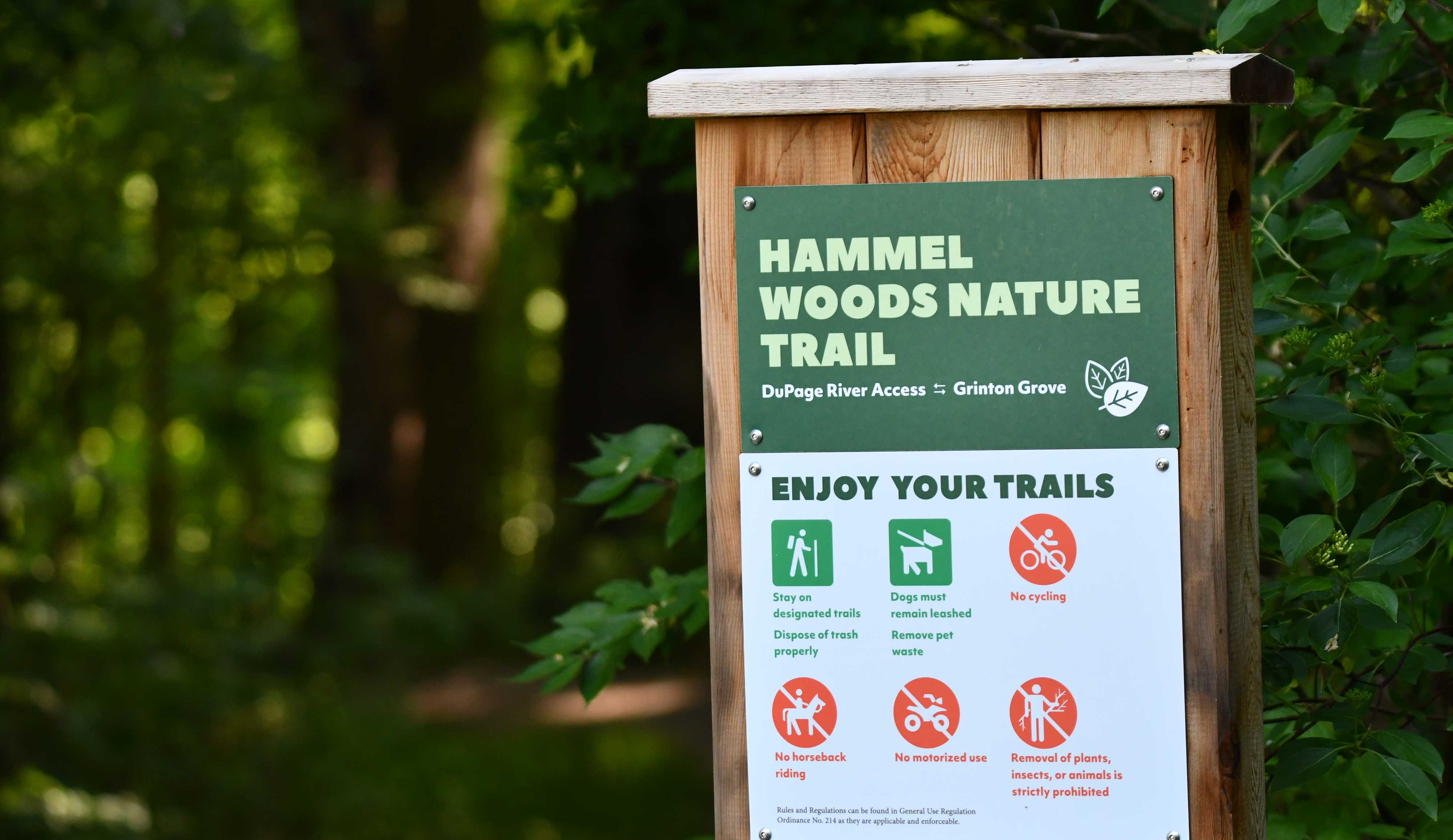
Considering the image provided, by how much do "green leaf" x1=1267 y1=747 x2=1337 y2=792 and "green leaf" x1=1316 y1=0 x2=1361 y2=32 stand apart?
3.22 ft

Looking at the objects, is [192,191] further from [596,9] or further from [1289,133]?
[1289,133]

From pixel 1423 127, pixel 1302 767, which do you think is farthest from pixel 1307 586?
pixel 1423 127

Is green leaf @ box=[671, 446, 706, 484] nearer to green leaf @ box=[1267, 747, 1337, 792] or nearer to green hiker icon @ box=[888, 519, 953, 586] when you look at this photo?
green hiker icon @ box=[888, 519, 953, 586]

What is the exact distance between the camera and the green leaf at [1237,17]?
178 centimetres

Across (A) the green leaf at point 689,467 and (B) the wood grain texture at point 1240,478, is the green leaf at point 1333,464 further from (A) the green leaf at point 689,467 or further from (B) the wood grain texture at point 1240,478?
(A) the green leaf at point 689,467

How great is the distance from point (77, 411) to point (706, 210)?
6669 mm

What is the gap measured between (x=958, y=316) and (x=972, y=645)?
40cm

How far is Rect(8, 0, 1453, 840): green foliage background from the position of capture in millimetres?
2062

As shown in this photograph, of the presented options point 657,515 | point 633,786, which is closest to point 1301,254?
point 633,786

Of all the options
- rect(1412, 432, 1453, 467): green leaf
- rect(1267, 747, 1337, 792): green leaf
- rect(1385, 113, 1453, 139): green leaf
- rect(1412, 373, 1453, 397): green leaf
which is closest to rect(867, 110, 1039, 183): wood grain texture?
rect(1385, 113, 1453, 139): green leaf

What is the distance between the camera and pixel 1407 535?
184 centimetres

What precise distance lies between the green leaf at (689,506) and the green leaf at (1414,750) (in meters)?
1.08

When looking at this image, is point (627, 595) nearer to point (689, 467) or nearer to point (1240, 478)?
point (689, 467)

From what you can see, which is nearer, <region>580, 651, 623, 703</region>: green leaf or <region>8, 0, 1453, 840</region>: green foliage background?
<region>8, 0, 1453, 840</region>: green foliage background
